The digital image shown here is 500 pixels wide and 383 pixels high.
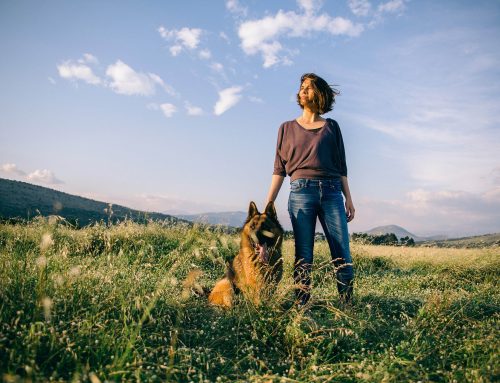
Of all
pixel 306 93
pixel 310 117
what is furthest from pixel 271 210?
pixel 306 93

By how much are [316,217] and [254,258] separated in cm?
99

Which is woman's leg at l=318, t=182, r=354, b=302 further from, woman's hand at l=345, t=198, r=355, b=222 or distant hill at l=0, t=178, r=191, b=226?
distant hill at l=0, t=178, r=191, b=226

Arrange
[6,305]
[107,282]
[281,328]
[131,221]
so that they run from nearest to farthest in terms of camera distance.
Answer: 1. [6,305]
2. [281,328]
3. [107,282]
4. [131,221]

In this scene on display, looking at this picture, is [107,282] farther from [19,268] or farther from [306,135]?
[306,135]

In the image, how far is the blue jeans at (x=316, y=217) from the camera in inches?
167

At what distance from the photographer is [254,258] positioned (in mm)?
4246

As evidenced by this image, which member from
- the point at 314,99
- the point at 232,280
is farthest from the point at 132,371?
the point at 314,99

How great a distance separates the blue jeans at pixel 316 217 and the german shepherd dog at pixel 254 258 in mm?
310

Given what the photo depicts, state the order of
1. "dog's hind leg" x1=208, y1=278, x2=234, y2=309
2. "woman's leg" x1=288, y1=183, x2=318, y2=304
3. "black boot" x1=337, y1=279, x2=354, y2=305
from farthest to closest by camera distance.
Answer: "woman's leg" x1=288, y1=183, x2=318, y2=304, "black boot" x1=337, y1=279, x2=354, y2=305, "dog's hind leg" x1=208, y1=278, x2=234, y2=309

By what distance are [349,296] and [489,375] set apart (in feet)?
6.26

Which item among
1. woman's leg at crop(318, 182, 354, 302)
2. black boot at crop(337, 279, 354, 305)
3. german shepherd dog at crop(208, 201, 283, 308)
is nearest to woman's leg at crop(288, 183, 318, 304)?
woman's leg at crop(318, 182, 354, 302)

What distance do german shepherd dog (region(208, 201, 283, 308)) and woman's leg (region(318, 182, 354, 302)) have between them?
704mm

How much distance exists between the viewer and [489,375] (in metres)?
2.38

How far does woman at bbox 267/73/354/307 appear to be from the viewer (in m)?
4.23
